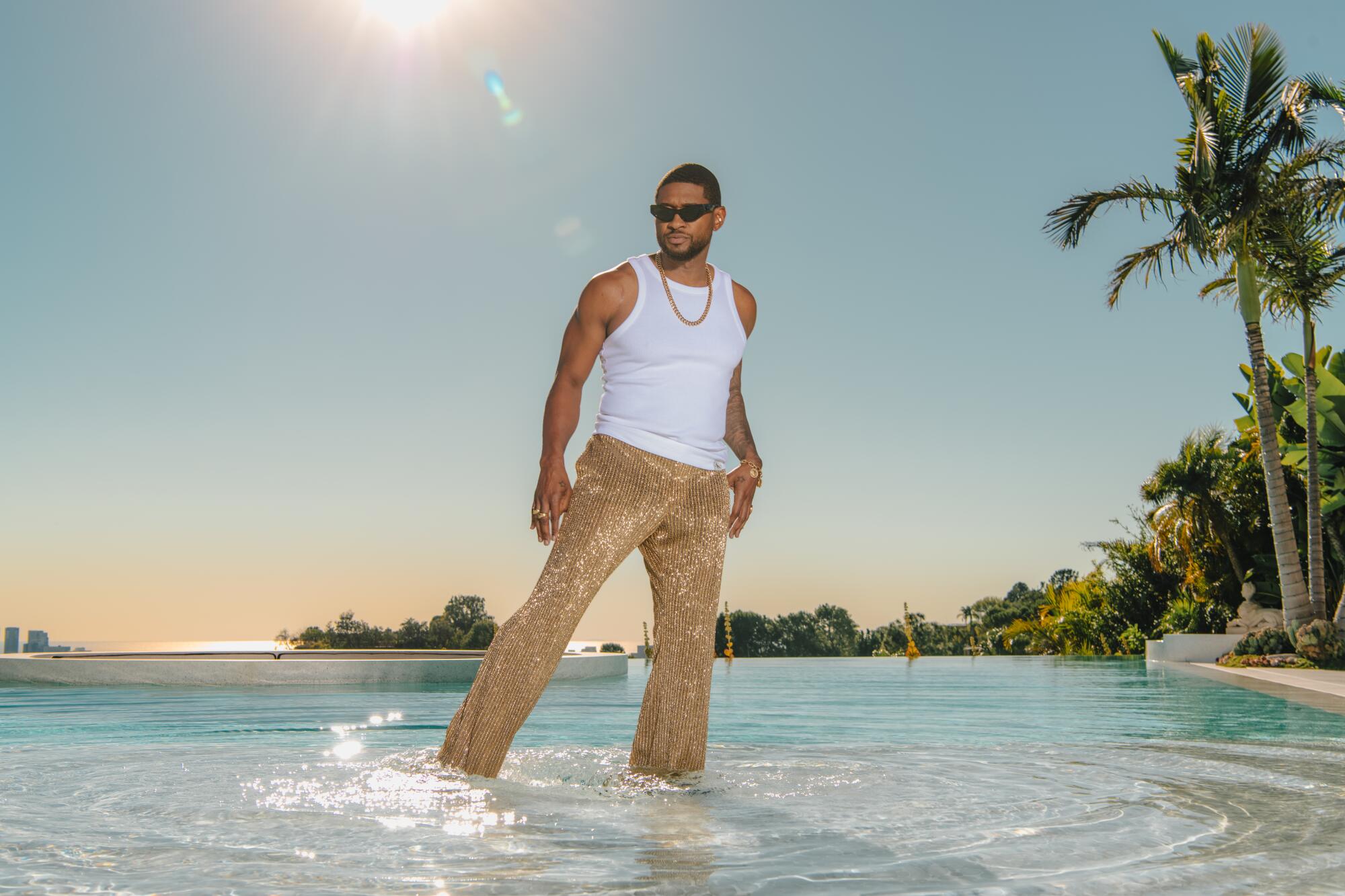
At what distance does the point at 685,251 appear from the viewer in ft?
9.53

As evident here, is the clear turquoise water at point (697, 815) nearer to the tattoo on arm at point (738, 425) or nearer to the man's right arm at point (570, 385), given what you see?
the man's right arm at point (570, 385)

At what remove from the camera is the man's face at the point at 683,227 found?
9.48 feet

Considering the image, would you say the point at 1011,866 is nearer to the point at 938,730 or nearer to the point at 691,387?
the point at 691,387

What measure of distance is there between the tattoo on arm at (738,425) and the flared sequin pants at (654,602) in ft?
0.52

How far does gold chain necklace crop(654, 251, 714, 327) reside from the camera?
112 inches

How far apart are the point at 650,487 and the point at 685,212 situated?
0.81m

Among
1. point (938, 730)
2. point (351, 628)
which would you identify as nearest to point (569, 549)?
point (938, 730)

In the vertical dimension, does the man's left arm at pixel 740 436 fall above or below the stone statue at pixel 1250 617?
above

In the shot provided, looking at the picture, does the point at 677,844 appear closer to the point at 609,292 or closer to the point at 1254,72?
the point at 609,292

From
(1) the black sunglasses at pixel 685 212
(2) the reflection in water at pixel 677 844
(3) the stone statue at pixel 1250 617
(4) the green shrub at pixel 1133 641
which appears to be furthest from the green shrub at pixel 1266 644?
(2) the reflection in water at pixel 677 844

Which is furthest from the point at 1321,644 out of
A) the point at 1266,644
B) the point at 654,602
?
the point at 654,602

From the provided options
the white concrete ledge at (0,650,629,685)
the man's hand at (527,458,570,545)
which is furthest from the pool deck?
the white concrete ledge at (0,650,629,685)

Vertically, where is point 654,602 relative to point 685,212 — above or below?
below

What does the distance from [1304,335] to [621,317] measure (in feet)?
42.7
